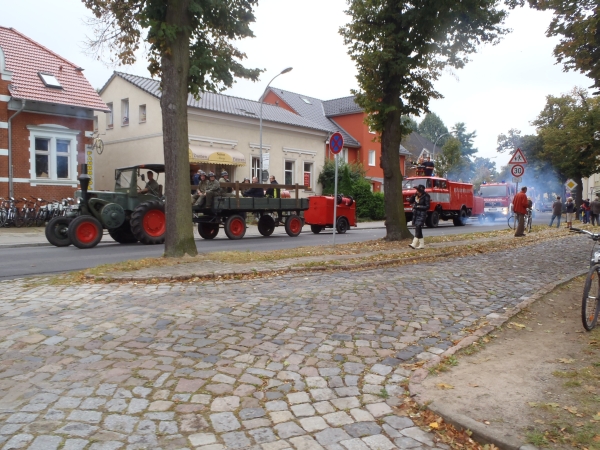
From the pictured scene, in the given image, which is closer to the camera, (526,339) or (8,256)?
(526,339)

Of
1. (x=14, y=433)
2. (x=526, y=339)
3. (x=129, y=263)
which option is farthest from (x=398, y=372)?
(x=129, y=263)

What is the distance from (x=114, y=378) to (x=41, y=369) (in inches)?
27.2

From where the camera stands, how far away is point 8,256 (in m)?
12.3

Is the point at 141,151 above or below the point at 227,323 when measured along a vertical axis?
Answer: above

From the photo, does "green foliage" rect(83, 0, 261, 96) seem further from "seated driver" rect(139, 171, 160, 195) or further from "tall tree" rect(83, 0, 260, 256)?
"seated driver" rect(139, 171, 160, 195)

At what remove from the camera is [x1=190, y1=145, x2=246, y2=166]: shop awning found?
94.1 feet

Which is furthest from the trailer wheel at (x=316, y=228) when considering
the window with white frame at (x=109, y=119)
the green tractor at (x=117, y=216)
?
the window with white frame at (x=109, y=119)

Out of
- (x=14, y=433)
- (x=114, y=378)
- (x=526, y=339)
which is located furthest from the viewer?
(x=526, y=339)

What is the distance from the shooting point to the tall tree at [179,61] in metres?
10.6

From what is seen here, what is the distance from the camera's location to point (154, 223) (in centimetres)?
1514

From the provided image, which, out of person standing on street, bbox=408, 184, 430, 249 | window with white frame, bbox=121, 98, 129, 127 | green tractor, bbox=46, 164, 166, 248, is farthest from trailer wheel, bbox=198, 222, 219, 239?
window with white frame, bbox=121, 98, 129, 127

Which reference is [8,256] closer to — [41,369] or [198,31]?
[198,31]

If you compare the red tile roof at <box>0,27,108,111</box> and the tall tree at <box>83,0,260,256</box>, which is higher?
the red tile roof at <box>0,27,108,111</box>

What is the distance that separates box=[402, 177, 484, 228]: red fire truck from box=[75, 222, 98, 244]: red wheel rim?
16.3m
